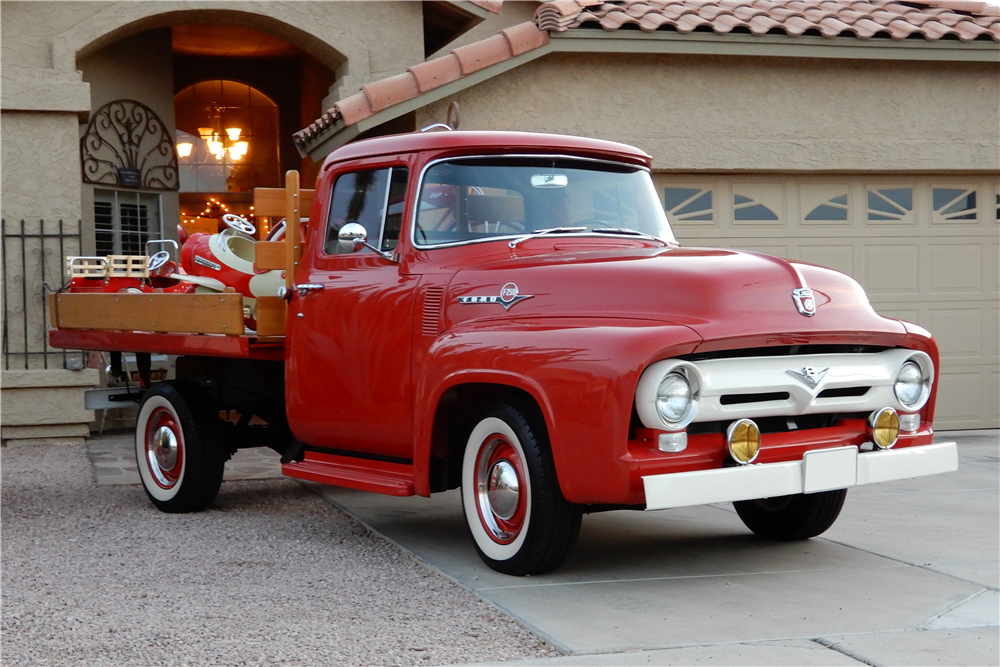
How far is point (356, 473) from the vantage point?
→ 6066 millimetres

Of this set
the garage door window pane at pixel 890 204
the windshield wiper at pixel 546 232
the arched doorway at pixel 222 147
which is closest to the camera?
the windshield wiper at pixel 546 232

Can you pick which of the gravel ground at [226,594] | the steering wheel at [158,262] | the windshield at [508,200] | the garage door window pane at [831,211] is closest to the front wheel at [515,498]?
the gravel ground at [226,594]

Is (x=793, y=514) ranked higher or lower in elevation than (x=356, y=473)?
lower

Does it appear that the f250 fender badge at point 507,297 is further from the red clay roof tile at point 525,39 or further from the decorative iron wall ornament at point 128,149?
the decorative iron wall ornament at point 128,149

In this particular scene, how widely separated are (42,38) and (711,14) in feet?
20.1

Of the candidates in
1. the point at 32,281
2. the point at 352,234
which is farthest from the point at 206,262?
the point at 32,281

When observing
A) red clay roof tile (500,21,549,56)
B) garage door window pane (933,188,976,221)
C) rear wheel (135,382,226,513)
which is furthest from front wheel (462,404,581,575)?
garage door window pane (933,188,976,221)

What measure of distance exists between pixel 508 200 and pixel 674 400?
172cm

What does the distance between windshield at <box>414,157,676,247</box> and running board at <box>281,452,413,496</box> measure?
46.3 inches

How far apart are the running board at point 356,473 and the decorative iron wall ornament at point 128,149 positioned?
694 cm

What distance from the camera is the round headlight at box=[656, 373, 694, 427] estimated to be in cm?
459

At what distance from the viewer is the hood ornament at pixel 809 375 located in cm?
485

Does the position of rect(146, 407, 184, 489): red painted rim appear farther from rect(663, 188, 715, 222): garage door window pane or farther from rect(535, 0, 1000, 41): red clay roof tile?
rect(663, 188, 715, 222): garage door window pane

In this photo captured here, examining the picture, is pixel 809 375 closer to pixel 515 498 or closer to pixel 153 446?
pixel 515 498
